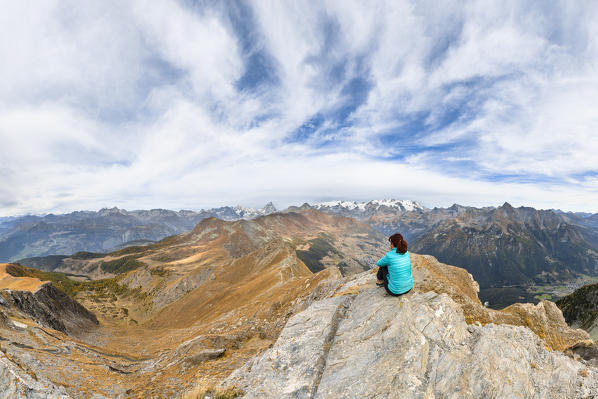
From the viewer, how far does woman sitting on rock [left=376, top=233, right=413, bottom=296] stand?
33.5 feet

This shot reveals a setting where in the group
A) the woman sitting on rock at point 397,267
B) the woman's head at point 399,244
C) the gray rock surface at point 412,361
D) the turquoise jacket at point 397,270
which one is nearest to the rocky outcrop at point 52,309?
the gray rock surface at point 412,361

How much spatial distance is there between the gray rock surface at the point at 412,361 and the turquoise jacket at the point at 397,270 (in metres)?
0.58

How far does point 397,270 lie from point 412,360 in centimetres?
333

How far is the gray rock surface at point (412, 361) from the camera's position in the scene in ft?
25.3

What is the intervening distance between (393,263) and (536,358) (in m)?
6.11

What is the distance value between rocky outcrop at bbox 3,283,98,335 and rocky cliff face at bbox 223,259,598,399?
40.0 m

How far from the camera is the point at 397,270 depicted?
10422mm

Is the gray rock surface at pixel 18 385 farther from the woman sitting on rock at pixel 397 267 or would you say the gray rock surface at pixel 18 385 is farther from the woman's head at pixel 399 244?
the woman's head at pixel 399 244

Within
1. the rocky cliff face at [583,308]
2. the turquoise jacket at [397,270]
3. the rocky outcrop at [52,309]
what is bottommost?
the rocky cliff face at [583,308]

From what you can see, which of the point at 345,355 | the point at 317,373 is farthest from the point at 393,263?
the point at 317,373

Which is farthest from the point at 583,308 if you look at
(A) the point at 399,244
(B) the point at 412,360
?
(B) the point at 412,360

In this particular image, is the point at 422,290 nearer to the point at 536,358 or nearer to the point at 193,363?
the point at 536,358

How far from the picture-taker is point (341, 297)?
44.4 ft

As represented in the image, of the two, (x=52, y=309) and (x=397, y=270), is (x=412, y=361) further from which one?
(x=52, y=309)
